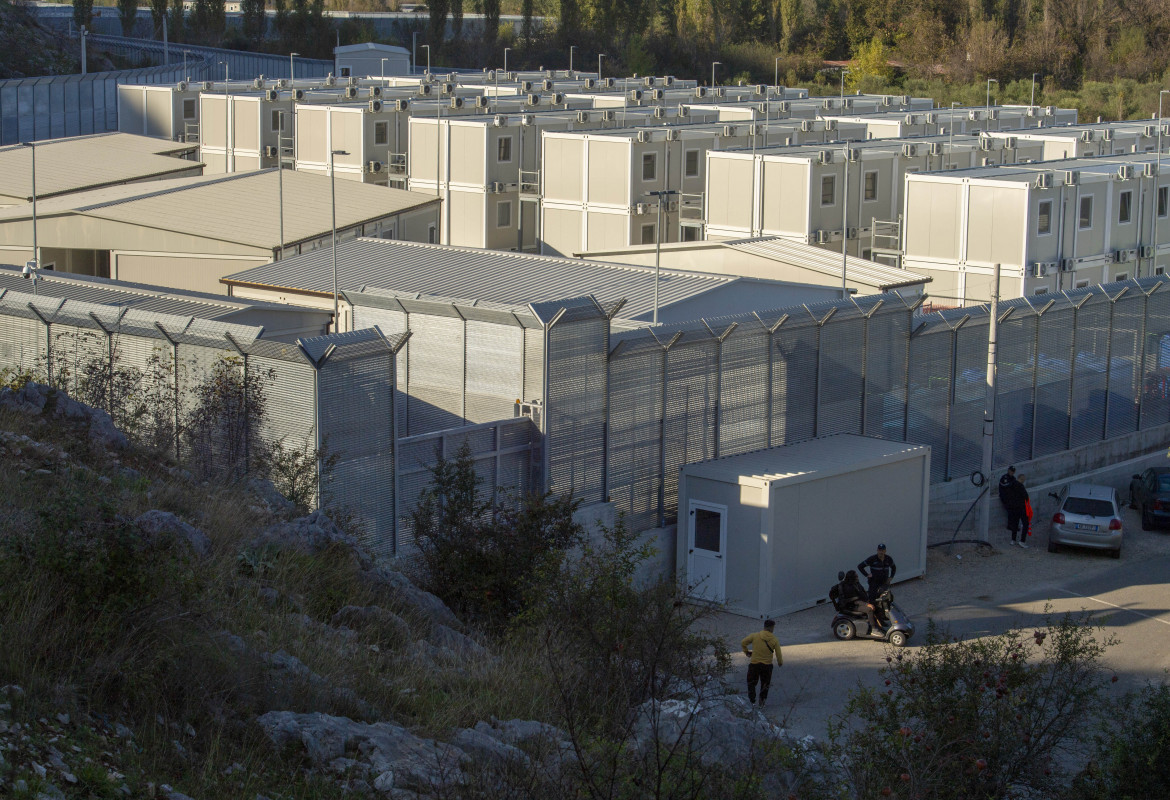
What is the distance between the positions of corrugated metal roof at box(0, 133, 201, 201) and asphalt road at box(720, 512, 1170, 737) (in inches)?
1171

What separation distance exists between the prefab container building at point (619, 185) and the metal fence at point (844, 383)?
1660 cm

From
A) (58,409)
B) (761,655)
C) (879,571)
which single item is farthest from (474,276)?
(58,409)

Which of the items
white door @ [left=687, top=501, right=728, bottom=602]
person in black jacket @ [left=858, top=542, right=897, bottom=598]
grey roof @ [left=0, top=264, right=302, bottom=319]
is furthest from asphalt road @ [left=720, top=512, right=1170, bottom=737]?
grey roof @ [left=0, top=264, right=302, bottom=319]

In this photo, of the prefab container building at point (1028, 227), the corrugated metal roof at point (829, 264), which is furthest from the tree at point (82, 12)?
the prefab container building at point (1028, 227)

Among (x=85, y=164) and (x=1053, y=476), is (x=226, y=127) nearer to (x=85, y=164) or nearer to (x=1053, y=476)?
(x=85, y=164)

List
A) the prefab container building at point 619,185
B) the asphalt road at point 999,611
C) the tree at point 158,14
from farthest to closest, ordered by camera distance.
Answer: the tree at point 158,14 → the prefab container building at point 619,185 → the asphalt road at point 999,611

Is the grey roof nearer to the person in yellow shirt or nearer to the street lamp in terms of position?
the person in yellow shirt

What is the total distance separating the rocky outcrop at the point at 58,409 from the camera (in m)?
12.7

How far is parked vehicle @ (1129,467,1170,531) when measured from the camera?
74.6 ft

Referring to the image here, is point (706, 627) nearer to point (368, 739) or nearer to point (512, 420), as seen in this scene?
point (512, 420)

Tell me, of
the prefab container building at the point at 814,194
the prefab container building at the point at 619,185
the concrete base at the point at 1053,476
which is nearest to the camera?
the concrete base at the point at 1053,476

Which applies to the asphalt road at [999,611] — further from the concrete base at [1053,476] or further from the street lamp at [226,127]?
the street lamp at [226,127]

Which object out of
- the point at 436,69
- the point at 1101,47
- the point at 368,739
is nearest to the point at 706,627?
the point at 368,739

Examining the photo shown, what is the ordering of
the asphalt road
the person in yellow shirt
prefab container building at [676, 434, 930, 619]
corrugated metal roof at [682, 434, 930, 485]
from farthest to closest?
corrugated metal roof at [682, 434, 930, 485] < prefab container building at [676, 434, 930, 619] < the asphalt road < the person in yellow shirt
